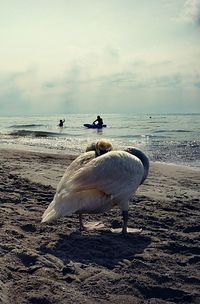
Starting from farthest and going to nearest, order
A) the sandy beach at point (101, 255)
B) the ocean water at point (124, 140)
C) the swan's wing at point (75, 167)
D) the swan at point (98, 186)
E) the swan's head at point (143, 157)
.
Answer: the ocean water at point (124, 140)
the swan's head at point (143, 157)
the swan's wing at point (75, 167)
the swan at point (98, 186)
the sandy beach at point (101, 255)

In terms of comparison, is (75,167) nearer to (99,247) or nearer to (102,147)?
(102,147)

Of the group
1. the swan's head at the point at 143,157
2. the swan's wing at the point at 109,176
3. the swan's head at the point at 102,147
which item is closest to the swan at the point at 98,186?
the swan's wing at the point at 109,176

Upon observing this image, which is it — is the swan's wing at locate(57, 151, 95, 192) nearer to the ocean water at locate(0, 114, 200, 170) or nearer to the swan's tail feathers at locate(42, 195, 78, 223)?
the swan's tail feathers at locate(42, 195, 78, 223)

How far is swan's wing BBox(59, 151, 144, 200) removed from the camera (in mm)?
5688

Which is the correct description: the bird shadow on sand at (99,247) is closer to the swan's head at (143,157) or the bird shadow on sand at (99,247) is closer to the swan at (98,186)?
the swan at (98,186)

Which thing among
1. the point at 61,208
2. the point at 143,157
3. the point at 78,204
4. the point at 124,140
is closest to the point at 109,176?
the point at 78,204

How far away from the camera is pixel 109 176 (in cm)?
581

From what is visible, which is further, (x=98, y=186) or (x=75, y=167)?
(x=75, y=167)

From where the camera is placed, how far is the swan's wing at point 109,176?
18.7ft

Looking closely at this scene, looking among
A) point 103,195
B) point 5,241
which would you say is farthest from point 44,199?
point 5,241

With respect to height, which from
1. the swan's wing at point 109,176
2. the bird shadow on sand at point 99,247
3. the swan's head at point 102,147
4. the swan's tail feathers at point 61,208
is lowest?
the bird shadow on sand at point 99,247

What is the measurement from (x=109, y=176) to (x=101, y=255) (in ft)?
4.36

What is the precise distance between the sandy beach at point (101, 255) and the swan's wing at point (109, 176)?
608 millimetres

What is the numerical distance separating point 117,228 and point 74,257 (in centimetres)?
165
